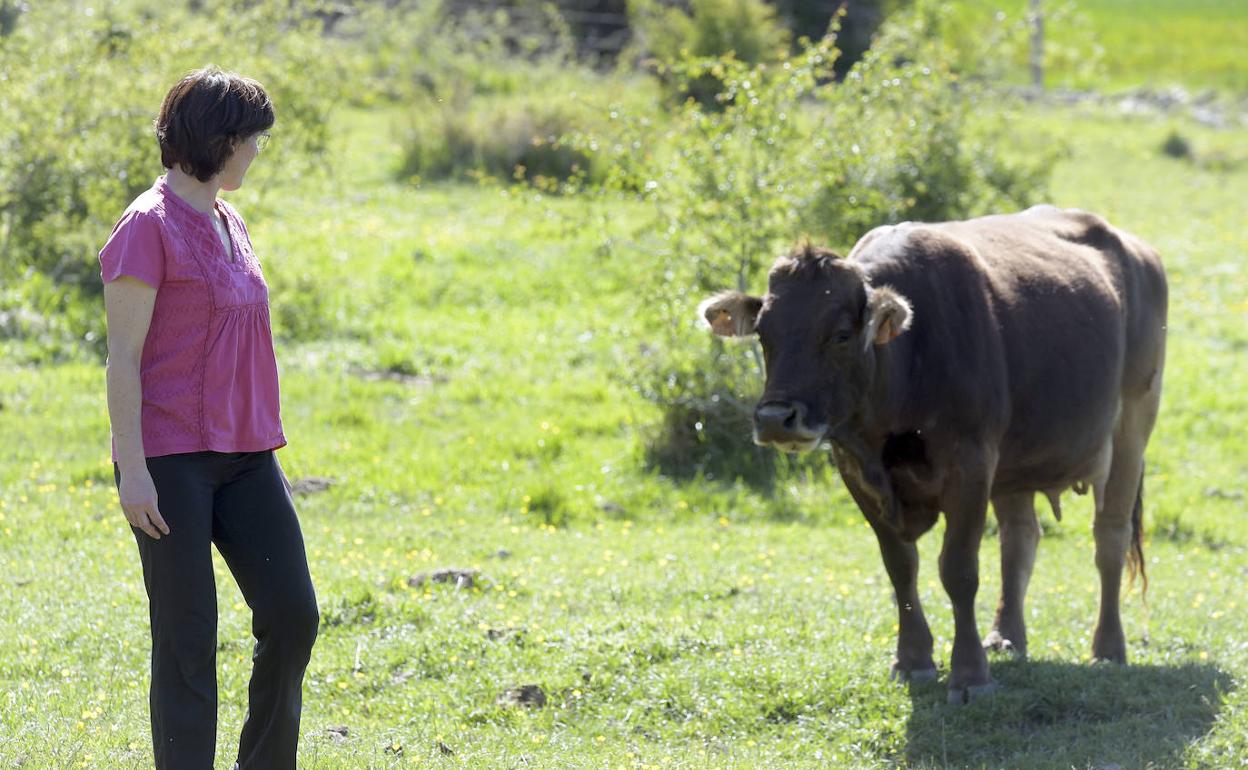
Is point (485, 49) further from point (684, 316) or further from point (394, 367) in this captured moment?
point (684, 316)

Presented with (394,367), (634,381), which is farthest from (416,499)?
(394,367)

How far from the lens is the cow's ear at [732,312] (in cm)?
686

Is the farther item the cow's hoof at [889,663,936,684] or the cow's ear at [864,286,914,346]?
the cow's hoof at [889,663,936,684]

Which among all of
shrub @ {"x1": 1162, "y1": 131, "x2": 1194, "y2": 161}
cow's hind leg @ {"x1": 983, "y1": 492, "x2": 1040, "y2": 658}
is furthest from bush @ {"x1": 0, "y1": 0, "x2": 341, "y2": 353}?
shrub @ {"x1": 1162, "y1": 131, "x2": 1194, "y2": 161}

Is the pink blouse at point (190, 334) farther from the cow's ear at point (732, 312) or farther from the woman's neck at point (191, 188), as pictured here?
the cow's ear at point (732, 312)

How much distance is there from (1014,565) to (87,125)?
32.0ft

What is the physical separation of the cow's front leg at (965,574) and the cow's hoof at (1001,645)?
832 millimetres

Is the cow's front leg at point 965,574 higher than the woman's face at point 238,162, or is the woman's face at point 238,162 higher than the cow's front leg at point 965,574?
the woman's face at point 238,162

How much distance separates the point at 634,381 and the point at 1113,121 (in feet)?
80.6

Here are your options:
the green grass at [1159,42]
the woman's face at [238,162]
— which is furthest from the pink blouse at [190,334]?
the green grass at [1159,42]

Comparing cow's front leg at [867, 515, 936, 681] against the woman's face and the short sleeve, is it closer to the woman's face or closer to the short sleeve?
the woman's face

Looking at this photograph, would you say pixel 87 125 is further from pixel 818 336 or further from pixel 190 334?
pixel 190 334

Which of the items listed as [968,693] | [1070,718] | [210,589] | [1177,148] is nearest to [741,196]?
[968,693]

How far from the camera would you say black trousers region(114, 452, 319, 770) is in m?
4.55
